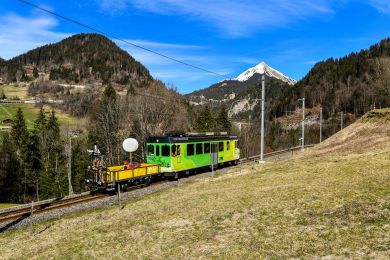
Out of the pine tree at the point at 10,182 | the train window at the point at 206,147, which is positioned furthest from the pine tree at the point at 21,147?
the train window at the point at 206,147

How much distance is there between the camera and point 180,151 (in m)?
28.6

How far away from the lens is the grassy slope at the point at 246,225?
9.80 meters

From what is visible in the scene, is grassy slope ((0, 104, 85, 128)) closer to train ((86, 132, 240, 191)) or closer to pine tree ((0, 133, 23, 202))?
pine tree ((0, 133, 23, 202))

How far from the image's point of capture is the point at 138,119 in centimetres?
5575

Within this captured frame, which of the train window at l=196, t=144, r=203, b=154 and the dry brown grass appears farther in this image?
the train window at l=196, t=144, r=203, b=154

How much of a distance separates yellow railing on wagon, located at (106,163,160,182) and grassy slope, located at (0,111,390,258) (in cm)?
409

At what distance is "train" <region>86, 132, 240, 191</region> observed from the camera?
78.2 feet

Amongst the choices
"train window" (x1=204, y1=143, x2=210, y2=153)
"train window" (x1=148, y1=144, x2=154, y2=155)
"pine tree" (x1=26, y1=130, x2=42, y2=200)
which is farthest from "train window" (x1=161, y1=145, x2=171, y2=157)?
"pine tree" (x1=26, y1=130, x2=42, y2=200)

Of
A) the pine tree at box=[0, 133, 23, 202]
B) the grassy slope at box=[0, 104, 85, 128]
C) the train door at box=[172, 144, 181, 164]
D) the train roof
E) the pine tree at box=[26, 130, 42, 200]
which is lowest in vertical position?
the pine tree at box=[0, 133, 23, 202]

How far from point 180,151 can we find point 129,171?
Answer: 5.20 m

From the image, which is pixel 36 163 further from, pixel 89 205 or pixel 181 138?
pixel 89 205

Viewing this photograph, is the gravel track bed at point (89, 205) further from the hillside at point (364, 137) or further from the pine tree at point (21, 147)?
the pine tree at point (21, 147)

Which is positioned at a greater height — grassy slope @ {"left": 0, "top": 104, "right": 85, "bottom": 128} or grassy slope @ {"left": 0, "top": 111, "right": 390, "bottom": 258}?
grassy slope @ {"left": 0, "top": 104, "right": 85, "bottom": 128}

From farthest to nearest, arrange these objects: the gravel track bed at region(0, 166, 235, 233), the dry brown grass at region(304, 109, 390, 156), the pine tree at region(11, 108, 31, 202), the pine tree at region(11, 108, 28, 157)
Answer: the pine tree at region(11, 108, 28, 157)
the pine tree at region(11, 108, 31, 202)
the dry brown grass at region(304, 109, 390, 156)
the gravel track bed at region(0, 166, 235, 233)
